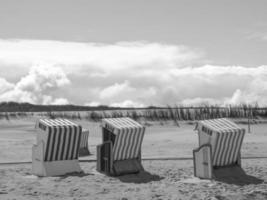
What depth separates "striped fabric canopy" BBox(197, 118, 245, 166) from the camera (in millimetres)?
10711

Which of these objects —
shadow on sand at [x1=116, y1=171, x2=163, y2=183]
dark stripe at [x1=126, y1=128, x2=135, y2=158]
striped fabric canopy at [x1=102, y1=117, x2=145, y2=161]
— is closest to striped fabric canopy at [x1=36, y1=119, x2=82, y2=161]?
striped fabric canopy at [x1=102, y1=117, x2=145, y2=161]

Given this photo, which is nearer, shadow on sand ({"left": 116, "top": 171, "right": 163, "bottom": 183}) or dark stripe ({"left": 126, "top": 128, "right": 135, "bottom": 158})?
shadow on sand ({"left": 116, "top": 171, "right": 163, "bottom": 183})

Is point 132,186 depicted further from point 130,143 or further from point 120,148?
point 130,143

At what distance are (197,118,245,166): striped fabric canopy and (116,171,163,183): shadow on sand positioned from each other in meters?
1.35

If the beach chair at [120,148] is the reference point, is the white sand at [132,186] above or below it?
below

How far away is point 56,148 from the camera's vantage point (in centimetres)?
1135

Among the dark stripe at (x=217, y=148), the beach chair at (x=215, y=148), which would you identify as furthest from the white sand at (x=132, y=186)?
the dark stripe at (x=217, y=148)

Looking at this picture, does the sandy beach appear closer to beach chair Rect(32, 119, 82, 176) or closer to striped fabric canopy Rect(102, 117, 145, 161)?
beach chair Rect(32, 119, 82, 176)

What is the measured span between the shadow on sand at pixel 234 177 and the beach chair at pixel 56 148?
3226 mm

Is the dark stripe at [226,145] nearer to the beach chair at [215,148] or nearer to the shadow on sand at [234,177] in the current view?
the beach chair at [215,148]

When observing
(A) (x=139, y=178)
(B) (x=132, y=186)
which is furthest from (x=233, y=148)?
(B) (x=132, y=186)

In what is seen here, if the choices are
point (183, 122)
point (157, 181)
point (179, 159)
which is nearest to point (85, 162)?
point (179, 159)

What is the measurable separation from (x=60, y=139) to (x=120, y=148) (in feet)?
4.45

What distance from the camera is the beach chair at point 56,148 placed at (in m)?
11.2
